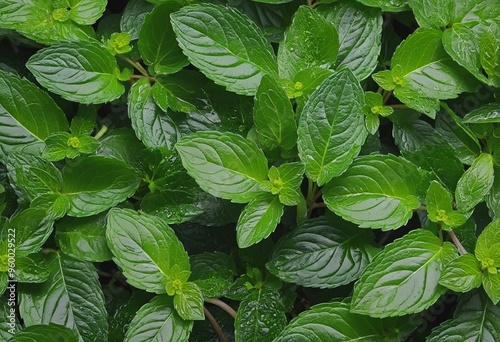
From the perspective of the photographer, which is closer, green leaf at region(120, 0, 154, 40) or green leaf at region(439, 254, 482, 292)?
green leaf at region(439, 254, 482, 292)

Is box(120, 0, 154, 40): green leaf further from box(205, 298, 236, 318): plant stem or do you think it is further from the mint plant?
box(205, 298, 236, 318): plant stem

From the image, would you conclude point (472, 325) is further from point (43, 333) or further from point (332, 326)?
point (43, 333)

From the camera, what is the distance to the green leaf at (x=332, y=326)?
0.97m

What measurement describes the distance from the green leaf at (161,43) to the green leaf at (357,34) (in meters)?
0.29

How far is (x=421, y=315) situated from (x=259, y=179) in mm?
373

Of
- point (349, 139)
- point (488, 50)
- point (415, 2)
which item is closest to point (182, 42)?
point (349, 139)

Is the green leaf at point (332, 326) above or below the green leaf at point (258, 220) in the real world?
below

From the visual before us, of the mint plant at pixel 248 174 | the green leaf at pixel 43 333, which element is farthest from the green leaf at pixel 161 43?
the green leaf at pixel 43 333

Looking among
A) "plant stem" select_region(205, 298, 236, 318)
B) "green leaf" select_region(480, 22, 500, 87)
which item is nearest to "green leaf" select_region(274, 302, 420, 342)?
"plant stem" select_region(205, 298, 236, 318)

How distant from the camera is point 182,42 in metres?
1.07

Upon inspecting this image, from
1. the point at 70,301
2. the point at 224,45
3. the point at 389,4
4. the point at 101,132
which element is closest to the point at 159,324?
the point at 70,301

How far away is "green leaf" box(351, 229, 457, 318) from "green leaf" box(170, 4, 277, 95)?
1.23 feet

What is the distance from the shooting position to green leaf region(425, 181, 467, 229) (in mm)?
984

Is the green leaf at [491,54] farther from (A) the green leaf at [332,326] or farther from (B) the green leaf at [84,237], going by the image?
(B) the green leaf at [84,237]
